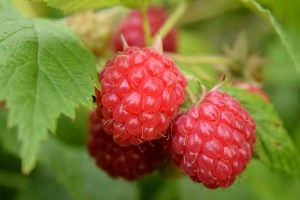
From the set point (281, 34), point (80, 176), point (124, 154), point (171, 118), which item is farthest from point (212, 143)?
point (80, 176)

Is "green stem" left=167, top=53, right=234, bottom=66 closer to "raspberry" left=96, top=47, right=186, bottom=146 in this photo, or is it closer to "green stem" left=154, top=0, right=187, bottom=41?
"green stem" left=154, top=0, right=187, bottom=41

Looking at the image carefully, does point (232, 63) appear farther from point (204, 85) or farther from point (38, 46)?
point (38, 46)

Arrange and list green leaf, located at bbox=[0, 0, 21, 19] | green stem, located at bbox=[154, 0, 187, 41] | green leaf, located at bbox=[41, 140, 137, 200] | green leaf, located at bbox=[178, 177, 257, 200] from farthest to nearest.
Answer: green leaf, located at bbox=[178, 177, 257, 200] < green leaf, located at bbox=[41, 140, 137, 200] < green stem, located at bbox=[154, 0, 187, 41] < green leaf, located at bbox=[0, 0, 21, 19]

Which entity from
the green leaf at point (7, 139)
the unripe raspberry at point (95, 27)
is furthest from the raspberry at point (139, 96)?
the green leaf at point (7, 139)

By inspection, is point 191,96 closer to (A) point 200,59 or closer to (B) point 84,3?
(B) point 84,3

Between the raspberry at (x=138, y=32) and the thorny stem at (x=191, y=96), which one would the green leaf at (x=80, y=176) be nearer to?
the raspberry at (x=138, y=32)

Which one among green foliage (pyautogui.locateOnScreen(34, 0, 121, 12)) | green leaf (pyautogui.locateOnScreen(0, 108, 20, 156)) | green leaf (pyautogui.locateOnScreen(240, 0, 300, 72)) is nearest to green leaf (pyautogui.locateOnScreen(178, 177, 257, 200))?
green leaf (pyautogui.locateOnScreen(0, 108, 20, 156))
